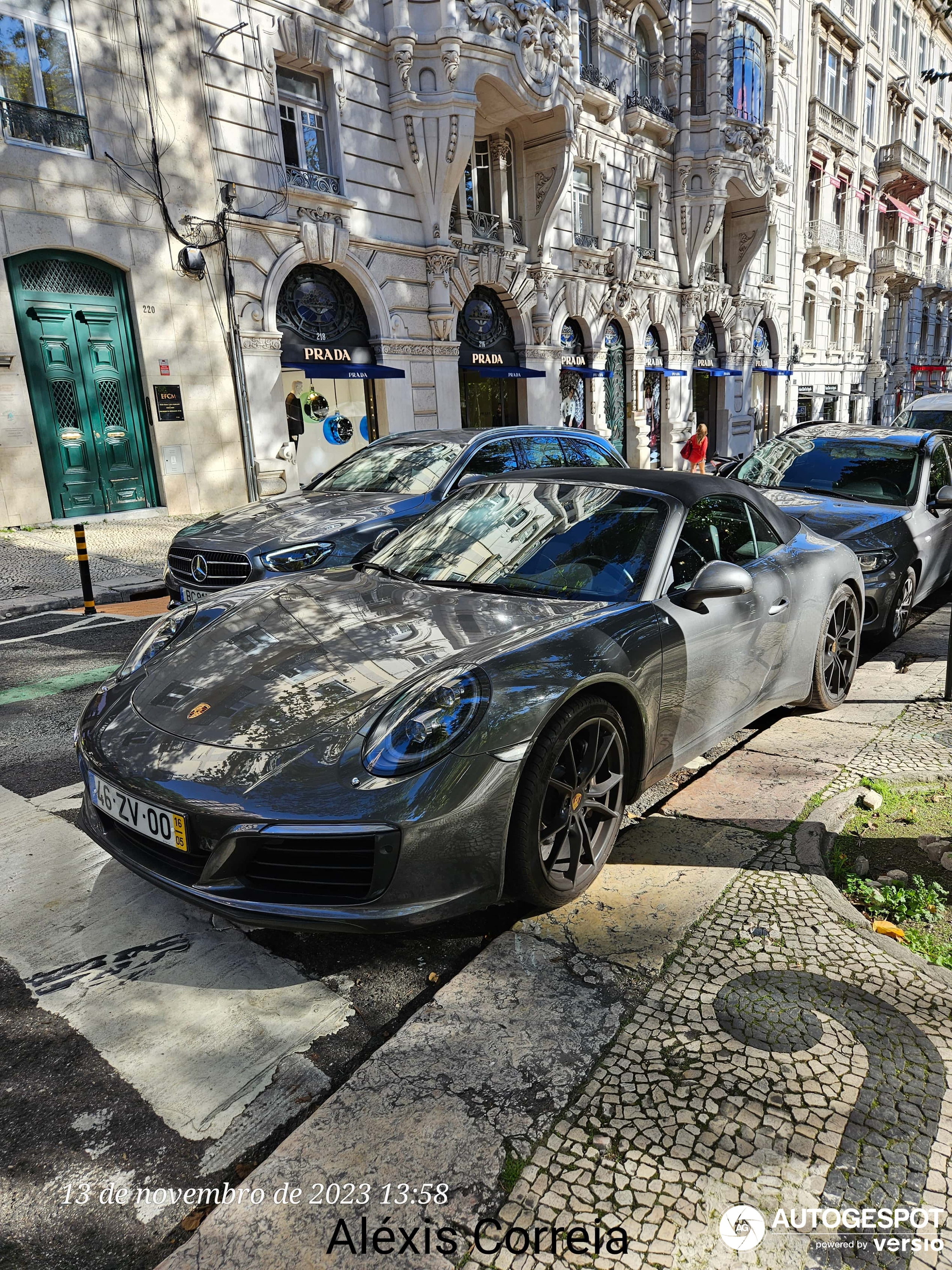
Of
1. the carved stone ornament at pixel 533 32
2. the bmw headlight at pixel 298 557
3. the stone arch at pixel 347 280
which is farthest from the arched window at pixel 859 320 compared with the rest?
the bmw headlight at pixel 298 557

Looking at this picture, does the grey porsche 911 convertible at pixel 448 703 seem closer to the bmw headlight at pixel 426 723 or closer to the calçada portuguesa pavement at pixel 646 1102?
the bmw headlight at pixel 426 723

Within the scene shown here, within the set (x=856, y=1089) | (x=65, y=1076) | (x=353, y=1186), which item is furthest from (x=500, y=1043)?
(x=65, y=1076)

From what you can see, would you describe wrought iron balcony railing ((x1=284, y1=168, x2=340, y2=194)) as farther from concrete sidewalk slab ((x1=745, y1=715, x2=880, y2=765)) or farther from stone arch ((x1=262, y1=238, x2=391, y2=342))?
concrete sidewalk slab ((x1=745, y1=715, x2=880, y2=765))

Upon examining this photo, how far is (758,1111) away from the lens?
2010 mm

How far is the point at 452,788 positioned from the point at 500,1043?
687 mm

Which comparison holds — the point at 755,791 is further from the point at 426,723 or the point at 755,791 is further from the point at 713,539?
the point at 426,723

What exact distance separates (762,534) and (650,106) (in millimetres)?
25515

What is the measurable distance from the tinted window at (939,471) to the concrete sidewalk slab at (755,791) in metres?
4.08

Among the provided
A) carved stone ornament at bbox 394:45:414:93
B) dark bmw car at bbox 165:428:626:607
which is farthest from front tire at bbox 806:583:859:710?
carved stone ornament at bbox 394:45:414:93

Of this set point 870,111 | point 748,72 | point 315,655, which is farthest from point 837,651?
point 870,111

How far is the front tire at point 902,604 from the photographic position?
6301 mm

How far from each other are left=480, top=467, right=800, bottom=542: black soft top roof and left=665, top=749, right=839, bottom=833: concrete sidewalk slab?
4.01ft

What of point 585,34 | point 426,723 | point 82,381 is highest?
point 585,34

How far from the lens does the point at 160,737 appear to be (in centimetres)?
271
